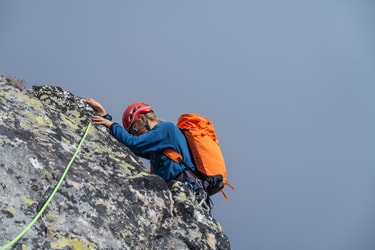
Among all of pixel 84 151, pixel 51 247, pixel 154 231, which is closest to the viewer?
pixel 51 247

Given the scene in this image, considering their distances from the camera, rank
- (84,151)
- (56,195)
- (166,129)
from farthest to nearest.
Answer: (166,129) < (84,151) < (56,195)

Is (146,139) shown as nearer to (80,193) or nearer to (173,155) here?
(173,155)

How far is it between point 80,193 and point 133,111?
116 inches

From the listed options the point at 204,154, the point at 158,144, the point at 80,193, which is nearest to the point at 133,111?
the point at 158,144

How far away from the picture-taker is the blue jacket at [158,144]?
8.11 metres

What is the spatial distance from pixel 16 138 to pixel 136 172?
6.20 feet

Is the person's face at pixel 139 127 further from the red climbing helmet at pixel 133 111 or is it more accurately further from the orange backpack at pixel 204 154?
the orange backpack at pixel 204 154

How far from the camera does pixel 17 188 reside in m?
5.37

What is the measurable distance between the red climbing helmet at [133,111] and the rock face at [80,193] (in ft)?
2.63

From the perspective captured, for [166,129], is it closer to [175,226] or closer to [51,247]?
[175,226]

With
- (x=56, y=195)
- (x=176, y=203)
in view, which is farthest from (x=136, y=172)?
(x=56, y=195)

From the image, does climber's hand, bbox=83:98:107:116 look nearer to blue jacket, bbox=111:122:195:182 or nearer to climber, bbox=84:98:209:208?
climber, bbox=84:98:209:208

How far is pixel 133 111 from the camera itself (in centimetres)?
870

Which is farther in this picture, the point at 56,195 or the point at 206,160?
the point at 206,160
